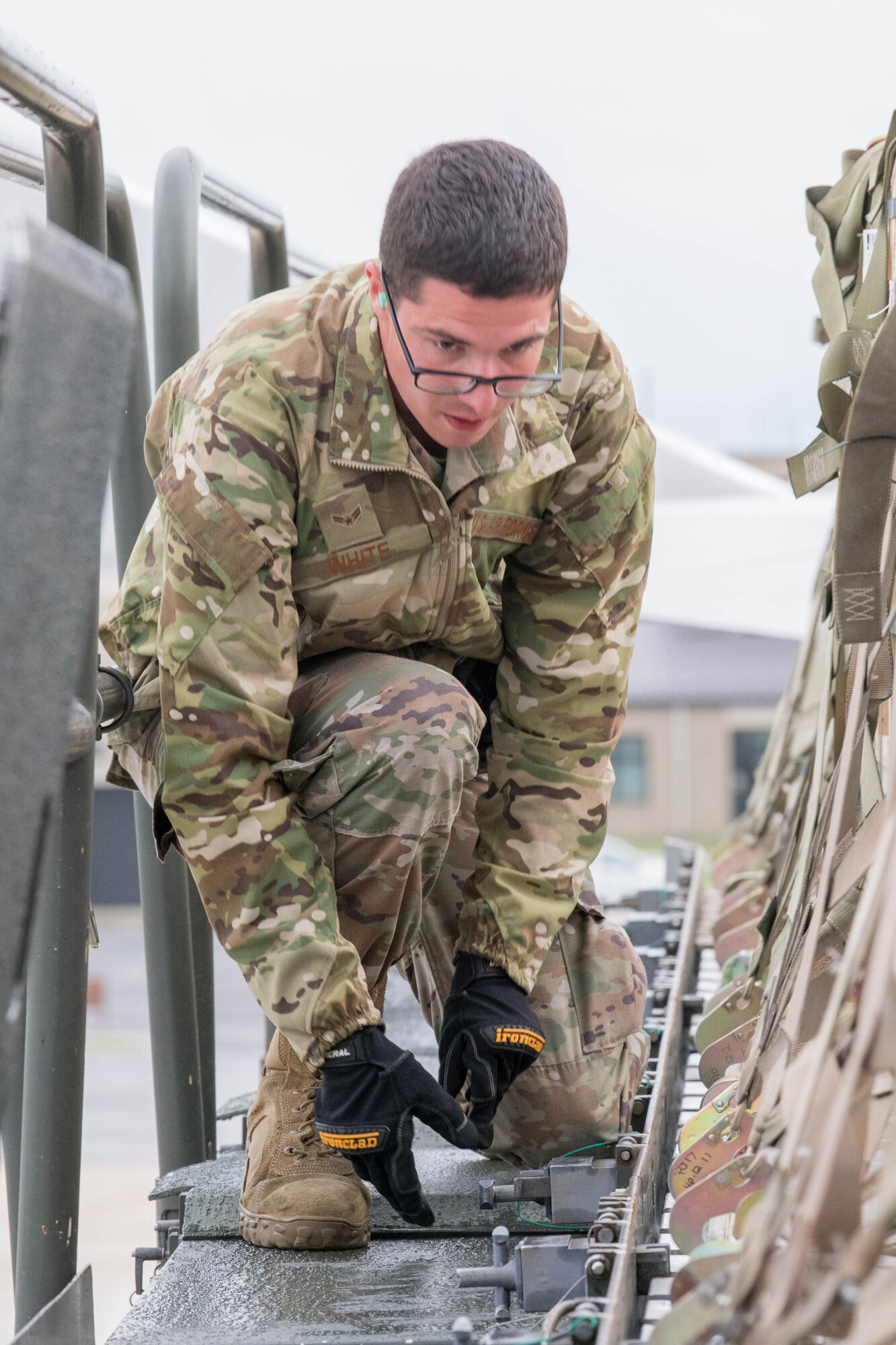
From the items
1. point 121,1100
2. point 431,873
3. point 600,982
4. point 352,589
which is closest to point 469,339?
point 352,589

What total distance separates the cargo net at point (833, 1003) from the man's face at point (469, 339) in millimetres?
320

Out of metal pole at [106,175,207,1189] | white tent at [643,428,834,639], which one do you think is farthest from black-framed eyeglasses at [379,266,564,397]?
white tent at [643,428,834,639]

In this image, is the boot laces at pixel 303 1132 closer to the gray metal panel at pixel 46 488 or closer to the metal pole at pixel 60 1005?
the metal pole at pixel 60 1005

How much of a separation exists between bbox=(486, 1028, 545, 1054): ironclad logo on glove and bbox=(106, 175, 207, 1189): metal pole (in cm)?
56

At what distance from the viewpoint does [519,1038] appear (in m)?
1.63

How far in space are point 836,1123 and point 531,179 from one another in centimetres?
104

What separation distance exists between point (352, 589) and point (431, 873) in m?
0.32

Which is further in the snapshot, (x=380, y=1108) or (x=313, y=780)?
(x=313, y=780)

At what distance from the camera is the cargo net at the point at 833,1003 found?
0.83m

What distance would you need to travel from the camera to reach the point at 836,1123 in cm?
82

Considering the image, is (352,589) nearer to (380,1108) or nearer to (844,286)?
(380,1108)

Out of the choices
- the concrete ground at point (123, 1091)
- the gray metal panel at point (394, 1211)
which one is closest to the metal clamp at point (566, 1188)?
the gray metal panel at point (394, 1211)

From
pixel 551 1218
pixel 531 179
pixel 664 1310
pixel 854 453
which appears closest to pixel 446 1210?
pixel 551 1218

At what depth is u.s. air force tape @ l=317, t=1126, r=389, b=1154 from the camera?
1.47m
